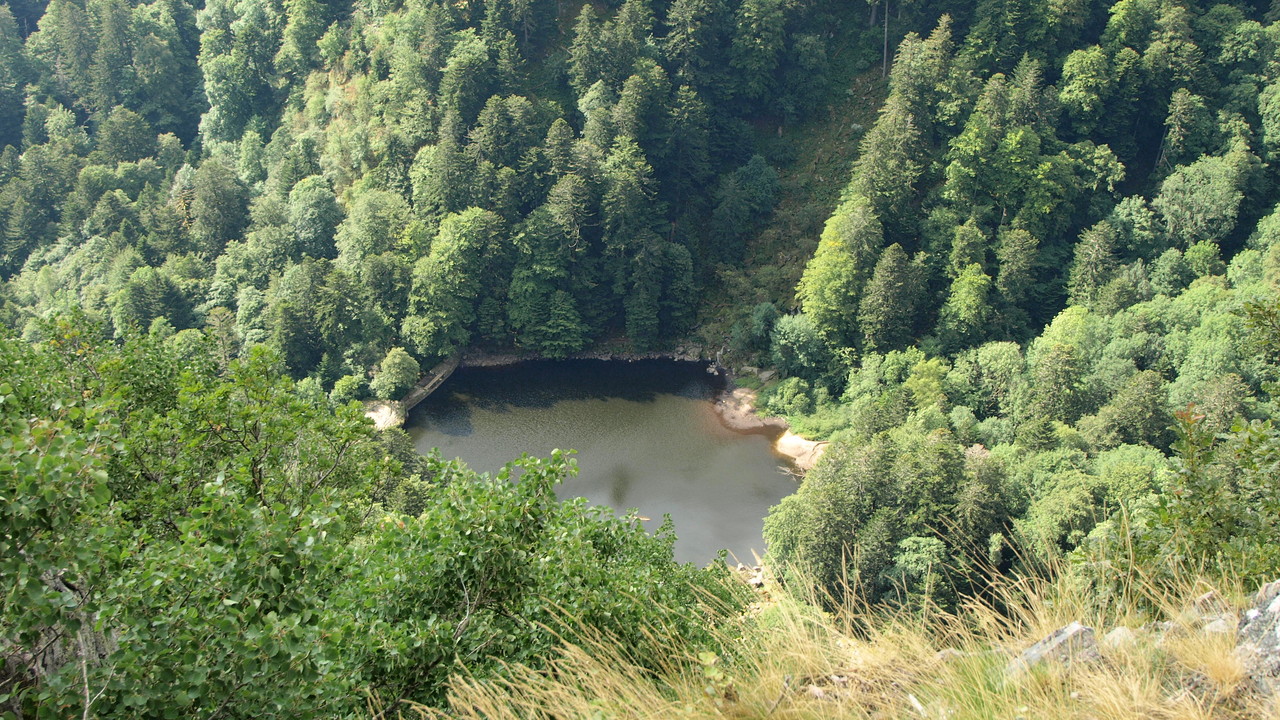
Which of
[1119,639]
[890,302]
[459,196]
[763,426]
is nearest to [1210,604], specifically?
[1119,639]

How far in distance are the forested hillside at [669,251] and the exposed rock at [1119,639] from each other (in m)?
3.05

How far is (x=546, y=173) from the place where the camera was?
2080 inches

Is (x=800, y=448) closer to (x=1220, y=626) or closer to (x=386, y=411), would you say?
(x=386, y=411)

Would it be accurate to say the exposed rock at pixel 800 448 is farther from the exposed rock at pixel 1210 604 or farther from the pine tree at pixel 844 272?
the exposed rock at pixel 1210 604

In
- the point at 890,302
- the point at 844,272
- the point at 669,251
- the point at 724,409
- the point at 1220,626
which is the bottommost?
the point at 724,409

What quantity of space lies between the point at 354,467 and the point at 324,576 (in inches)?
262

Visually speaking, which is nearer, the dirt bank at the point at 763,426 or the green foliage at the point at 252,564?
the green foliage at the point at 252,564

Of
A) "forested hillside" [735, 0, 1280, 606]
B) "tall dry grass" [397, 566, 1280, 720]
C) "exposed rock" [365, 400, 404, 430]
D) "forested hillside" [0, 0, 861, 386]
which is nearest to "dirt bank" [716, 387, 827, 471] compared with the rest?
"forested hillside" [735, 0, 1280, 606]

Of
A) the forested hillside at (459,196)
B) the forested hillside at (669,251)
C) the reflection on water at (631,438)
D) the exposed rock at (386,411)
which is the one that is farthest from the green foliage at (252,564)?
the forested hillside at (459,196)

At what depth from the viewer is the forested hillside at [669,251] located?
12828mm

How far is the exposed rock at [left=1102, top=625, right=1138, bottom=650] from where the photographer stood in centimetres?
724

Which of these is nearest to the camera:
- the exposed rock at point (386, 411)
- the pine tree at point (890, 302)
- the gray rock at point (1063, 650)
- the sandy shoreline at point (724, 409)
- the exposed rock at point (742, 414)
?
the gray rock at point (1063, 650)

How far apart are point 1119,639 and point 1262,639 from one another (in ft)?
3.28

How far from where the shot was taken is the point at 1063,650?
7.33 m
